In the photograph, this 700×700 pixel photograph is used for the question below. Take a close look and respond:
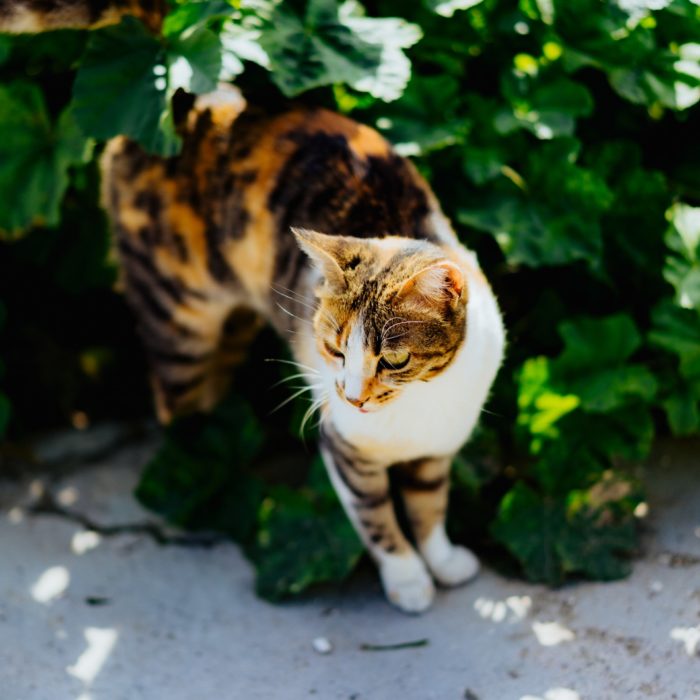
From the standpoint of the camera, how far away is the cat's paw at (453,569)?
251 cm

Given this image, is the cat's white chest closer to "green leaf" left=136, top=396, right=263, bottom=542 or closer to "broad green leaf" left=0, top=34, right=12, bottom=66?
"green leaf" left=136, top=396, right=263, bottom=542

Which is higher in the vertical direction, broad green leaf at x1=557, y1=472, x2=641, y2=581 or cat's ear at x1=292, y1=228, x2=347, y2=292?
cat's ear at x1=292, y1=228, x2=347, y2=292

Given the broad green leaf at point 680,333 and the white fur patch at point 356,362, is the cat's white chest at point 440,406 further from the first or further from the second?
the broad green leaf at point 680,333

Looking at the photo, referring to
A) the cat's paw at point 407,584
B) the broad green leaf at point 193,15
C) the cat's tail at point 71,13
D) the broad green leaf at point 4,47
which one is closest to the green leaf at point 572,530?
the cat's paw at point 407,584

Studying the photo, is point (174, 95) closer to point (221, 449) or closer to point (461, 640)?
point (221, 449)

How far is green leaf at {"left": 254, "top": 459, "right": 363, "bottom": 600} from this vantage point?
2469 mm

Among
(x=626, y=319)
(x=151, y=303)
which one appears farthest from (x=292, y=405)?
(x=626, y=319)

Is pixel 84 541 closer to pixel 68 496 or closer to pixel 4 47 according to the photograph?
pixel 68 496

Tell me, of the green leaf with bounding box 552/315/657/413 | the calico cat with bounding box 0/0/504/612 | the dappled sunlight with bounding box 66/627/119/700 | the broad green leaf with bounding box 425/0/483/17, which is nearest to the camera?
the calico cat with bounding box 0/0/504/612

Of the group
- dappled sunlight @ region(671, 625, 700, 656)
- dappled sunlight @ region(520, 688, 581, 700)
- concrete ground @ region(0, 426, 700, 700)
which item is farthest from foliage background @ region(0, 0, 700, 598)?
dappled sunlight @ region(520, 688, 581, 700)

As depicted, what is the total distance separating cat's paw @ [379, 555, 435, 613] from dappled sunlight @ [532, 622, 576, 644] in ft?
0.93

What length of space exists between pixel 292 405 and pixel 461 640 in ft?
3.60

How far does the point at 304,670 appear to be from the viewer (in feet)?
7.49

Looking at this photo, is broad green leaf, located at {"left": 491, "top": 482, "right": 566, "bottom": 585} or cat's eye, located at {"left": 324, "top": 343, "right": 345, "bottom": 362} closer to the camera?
cat's eye, located at {"left": 324, "top": 343, "right": 345, "bottom": 362}
